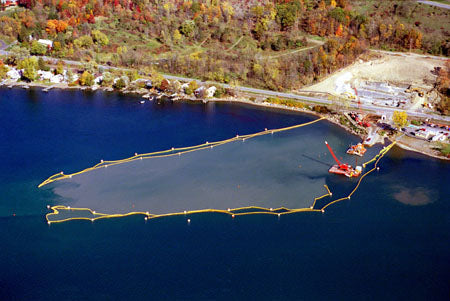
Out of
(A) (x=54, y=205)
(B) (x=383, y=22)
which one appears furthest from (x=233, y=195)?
(B) (x=383, y=22)

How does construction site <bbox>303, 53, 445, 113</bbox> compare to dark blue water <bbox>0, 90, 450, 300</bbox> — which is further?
construction site <bbox>303, 53, 445, 113</bbox>

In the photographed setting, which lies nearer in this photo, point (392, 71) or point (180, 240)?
point (180, 240)

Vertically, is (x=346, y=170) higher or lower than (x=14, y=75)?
lower

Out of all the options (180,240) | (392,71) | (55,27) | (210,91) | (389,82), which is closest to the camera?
(180,240)

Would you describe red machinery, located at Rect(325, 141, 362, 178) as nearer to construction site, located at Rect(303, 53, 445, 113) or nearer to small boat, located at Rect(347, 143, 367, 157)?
small boat, located at Rect(347, 143, 367, 157)

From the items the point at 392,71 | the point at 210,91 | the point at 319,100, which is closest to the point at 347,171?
the point at 319,100

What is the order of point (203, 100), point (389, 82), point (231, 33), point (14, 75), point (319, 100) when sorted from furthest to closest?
point (231, 33), point (14, 75), point (389, 82), point (203, 100), point (319, 100)

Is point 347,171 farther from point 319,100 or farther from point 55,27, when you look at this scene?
point 55,27

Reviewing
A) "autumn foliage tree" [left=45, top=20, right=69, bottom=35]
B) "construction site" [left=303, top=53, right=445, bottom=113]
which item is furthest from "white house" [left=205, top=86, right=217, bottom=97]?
"autumn foliage tree" [left=45, top=20, right=69, bottom=35]
